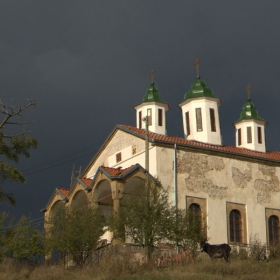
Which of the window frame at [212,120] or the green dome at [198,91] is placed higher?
the green dome at [198,91]

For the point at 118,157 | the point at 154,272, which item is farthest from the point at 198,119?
the point at 154,272

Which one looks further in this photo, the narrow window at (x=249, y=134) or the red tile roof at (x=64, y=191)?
the narrow window at (x=249, y=134)

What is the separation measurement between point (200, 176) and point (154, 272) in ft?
39.3

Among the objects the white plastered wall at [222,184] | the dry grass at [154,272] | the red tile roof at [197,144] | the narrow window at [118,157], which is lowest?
the dry grass at [154,272]

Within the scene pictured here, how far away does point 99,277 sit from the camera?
75.6 ft

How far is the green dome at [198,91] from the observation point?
40438 millimetres

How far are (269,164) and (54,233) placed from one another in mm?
13451

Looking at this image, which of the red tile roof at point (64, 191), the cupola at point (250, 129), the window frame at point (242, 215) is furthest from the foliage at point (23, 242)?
the cupola at point (250, 129)

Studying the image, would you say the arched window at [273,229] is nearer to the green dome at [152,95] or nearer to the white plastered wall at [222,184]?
the white plastered wall at [222,184]

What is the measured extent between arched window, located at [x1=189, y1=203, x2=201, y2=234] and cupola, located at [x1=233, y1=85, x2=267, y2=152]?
9442 millimetres

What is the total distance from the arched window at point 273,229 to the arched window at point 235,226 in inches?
77.8

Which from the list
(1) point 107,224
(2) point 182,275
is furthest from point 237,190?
(2) point 182,275

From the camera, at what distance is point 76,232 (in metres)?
29.7

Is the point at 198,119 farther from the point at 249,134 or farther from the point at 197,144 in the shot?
the point at 249,134
